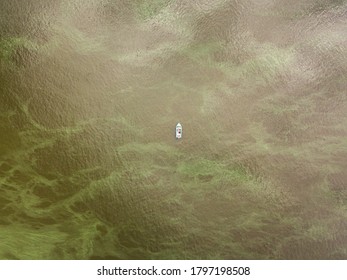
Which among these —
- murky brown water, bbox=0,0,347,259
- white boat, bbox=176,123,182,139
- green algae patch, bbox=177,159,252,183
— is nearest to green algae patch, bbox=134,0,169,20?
murky brown water, bbox=0,0,347,259

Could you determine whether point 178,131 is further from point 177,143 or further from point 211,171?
point 211,171

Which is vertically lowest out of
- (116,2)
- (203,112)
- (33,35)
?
(203,112)

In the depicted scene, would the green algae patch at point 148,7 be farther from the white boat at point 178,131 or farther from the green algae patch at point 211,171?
the green algae patch at point 211,171

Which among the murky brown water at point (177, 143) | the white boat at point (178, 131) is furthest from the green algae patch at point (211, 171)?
the white boat at point (178, 131)

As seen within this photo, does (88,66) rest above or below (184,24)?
below

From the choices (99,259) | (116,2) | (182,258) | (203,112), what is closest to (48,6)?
(116,2)

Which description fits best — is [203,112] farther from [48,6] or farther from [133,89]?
[48,6]

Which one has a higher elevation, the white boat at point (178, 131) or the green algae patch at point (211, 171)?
the white boat at point (178, 131)

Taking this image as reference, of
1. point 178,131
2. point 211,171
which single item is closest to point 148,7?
point 178,131
